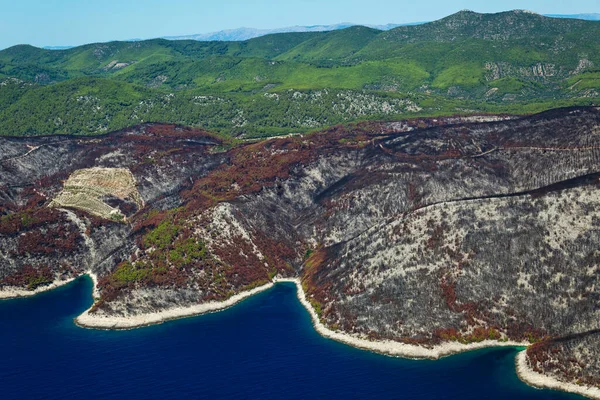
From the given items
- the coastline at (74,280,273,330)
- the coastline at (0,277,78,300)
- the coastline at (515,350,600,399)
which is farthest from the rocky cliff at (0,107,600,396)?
the coastline at (74,280,273,330)

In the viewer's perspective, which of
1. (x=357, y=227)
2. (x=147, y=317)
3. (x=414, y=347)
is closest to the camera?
(x=414, y=347)

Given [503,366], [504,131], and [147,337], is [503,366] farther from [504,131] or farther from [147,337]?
[504,131]

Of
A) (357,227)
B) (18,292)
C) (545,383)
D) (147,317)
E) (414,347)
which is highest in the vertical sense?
(357,227)

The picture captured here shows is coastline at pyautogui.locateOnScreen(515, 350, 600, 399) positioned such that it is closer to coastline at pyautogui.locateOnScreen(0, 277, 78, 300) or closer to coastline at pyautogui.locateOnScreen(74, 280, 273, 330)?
coastline at pyautogui.locateOnScreen(74, 280, 273, 330)

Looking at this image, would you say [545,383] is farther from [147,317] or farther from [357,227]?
[147,317]

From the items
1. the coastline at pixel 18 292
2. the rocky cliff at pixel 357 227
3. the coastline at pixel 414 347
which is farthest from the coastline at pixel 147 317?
the coastline at pixel 414 347

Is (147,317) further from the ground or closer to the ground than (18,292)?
closer to the ground

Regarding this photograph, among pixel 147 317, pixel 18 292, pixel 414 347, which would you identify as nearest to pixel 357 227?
pixel 414 347

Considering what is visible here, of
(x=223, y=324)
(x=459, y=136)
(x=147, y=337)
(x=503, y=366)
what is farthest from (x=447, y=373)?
(x=459, y=136)
